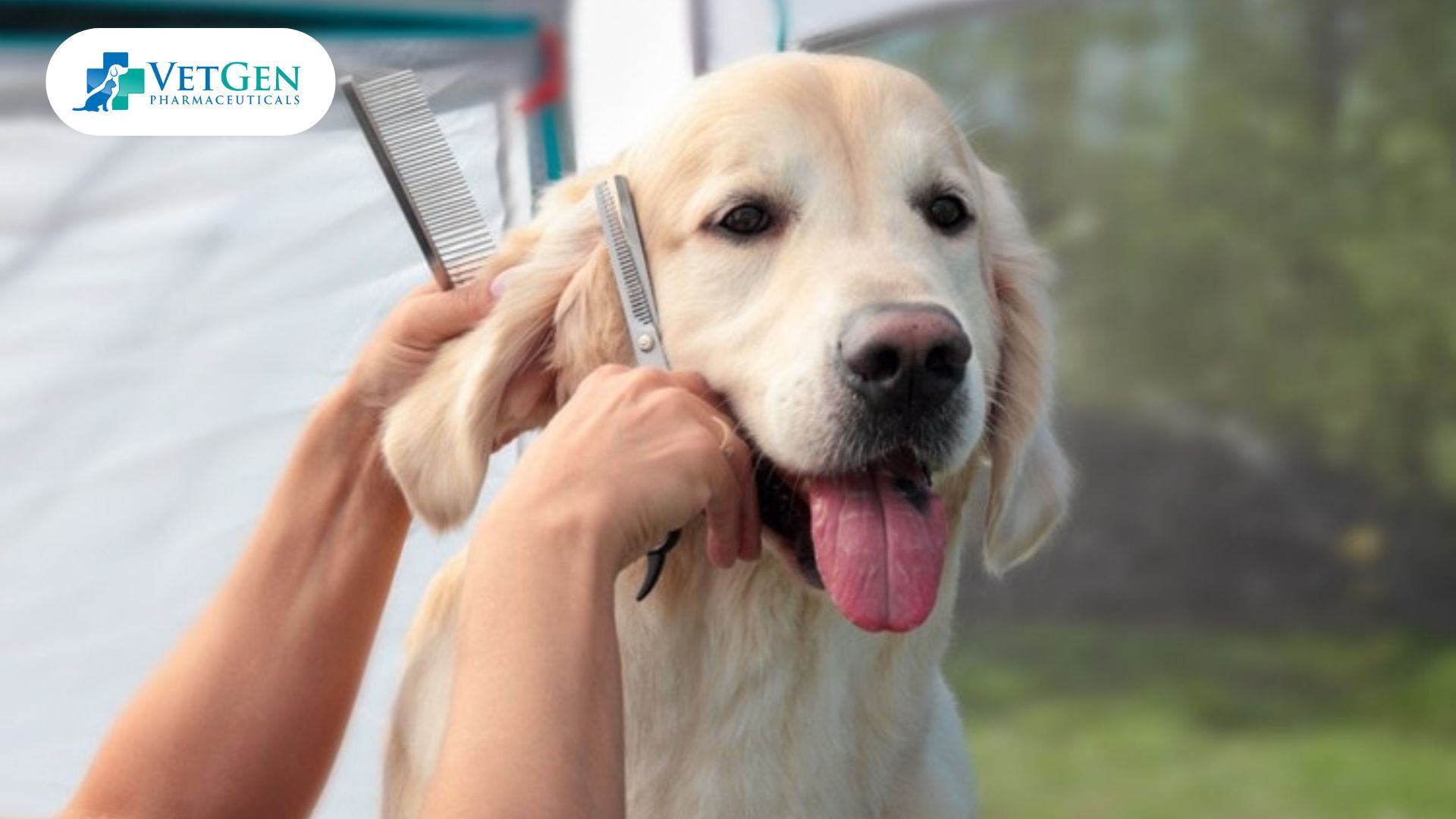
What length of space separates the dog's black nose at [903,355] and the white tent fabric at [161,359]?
92cm

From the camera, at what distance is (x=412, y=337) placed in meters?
1.81

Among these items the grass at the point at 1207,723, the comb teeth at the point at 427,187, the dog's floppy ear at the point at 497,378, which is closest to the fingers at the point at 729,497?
the dog's floppy ear at the point at 497,378

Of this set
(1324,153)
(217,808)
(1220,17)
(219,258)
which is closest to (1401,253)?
(1324,153)

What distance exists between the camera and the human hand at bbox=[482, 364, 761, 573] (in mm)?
1343

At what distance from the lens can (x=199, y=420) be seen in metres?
2.41

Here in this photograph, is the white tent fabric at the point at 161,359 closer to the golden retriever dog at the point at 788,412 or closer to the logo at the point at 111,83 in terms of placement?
the logo at the point at 111,83

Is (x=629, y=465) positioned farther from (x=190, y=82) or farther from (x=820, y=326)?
(x=190, y=82)

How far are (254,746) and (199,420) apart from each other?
0.70 meters

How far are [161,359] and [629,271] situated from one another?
0.92 meters

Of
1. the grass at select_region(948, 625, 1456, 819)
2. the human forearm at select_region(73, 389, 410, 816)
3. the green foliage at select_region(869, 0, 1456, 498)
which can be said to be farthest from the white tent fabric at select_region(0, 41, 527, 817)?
the green foliage at select_region(869, 0, 1456, 498)

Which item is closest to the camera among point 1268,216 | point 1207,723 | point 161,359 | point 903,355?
A: point 903,355

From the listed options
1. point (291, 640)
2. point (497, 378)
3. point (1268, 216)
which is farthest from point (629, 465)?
point (1268, 216)

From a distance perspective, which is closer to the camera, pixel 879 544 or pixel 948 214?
pixel 879 544

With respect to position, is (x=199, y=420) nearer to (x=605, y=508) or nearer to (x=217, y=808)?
(x=217, y=808)
